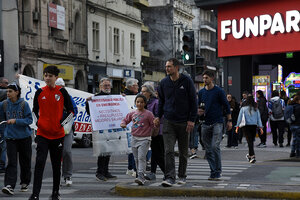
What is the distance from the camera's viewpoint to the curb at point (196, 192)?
941cm

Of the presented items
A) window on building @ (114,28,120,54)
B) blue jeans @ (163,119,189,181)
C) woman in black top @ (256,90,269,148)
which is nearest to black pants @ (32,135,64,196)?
blue jeans @ (163,119,189,181)

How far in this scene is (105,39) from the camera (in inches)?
1806

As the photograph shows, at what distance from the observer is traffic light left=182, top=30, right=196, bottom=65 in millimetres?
19281

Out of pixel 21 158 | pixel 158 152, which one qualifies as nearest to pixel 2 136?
pixel 21 158

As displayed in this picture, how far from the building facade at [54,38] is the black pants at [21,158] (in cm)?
2305

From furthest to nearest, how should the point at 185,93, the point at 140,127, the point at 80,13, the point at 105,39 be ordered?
the point at 105,39
the point at 80,13
the point at 140,127
the point at 185,93

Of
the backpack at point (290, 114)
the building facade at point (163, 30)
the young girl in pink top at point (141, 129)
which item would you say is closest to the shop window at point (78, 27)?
the backpack at point (290, 114)

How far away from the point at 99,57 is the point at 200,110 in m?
33.1

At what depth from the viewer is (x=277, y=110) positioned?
2298 cm

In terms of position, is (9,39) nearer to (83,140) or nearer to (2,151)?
(83,140)

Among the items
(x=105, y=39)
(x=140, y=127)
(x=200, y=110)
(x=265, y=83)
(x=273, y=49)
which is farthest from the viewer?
(x=105, y=39)

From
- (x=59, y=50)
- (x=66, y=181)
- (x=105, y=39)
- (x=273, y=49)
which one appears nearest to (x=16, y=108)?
(x=66, y=181)

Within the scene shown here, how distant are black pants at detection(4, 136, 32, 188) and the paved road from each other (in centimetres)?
29

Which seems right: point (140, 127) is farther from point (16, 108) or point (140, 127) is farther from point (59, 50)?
point (59, 50)
